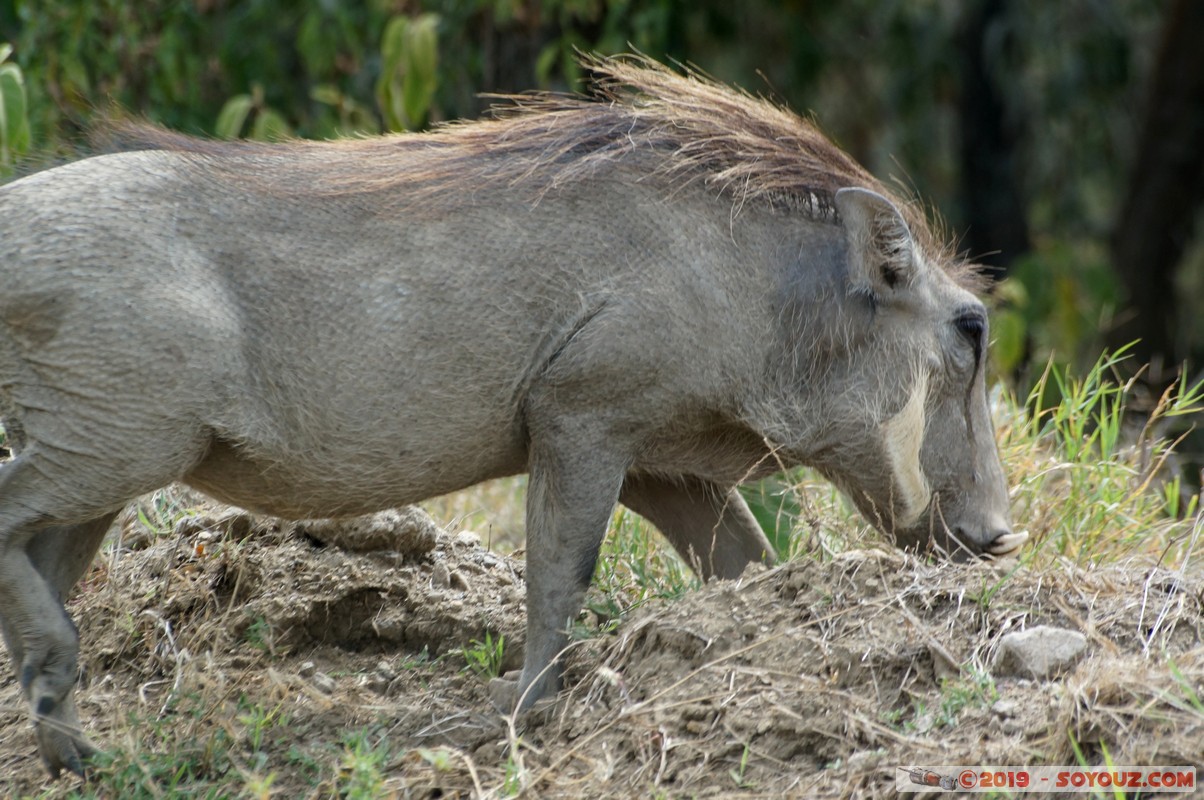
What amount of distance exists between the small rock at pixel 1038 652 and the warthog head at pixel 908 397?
0.70 m

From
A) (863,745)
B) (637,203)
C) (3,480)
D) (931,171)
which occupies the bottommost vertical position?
(931,171)

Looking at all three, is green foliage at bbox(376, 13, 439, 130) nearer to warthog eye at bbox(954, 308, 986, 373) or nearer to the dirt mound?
the dirt mound

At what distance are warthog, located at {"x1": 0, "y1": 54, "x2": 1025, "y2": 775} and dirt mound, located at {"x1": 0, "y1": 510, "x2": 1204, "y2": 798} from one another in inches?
11.5

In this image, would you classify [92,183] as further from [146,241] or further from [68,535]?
[68,535]

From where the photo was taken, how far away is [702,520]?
3.93m

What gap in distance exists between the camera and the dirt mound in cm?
277

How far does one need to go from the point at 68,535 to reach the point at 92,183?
2.67ft

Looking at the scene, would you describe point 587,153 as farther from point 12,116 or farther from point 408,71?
point 408,71

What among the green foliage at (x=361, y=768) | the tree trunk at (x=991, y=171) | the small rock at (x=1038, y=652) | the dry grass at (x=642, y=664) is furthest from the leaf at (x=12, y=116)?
the tree trunk at (x=991, y=171)

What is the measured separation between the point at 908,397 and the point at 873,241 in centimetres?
39

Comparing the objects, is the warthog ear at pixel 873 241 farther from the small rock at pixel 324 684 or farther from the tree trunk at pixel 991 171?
the tree trunk at pixel 991 171

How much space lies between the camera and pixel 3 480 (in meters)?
3.06

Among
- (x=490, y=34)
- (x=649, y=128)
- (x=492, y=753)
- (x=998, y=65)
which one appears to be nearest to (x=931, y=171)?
(x=998, y=65)

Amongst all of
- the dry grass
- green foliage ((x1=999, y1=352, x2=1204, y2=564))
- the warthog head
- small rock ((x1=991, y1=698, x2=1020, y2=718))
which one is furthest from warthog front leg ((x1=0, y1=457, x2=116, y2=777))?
green foliage ((x1=999, y1=352, x2=1204, y2=564))
